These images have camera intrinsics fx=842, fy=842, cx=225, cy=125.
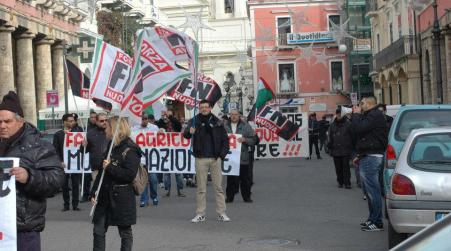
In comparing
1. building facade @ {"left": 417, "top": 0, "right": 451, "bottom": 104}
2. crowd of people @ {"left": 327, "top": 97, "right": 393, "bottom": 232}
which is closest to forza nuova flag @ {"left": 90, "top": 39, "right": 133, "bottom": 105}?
crowd of people @ {"left": 327, "top": 97, "right": 393, "bottom": 232}

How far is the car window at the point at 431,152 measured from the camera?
895cm

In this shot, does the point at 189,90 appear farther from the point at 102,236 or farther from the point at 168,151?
the point at 102,236

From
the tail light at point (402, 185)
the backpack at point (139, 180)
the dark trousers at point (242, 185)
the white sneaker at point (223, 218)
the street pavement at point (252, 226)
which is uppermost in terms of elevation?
the backpack at point (139, 180)

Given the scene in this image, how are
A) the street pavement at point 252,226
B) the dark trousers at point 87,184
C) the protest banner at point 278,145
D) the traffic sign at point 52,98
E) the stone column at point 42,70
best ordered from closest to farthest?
the street pavement at point 252,226, the dark trousers at point 87,184, the protest banner at point 278,145, the traffic sign at point 52,98, the stone column at point 42,70

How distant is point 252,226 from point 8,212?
23.7 feet

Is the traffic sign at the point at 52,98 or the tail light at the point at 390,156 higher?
the traffic sign at the point at 52,98

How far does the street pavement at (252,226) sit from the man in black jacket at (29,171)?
4.75m

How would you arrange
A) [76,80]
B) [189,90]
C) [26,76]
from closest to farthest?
[76,80] → [189,90] → [26,76]

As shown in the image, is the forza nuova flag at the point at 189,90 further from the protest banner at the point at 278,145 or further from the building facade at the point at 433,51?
the building facade at the point at 433,51

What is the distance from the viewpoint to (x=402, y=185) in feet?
29.4

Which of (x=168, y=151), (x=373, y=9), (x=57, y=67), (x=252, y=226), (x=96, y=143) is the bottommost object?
(x=252, y=226)

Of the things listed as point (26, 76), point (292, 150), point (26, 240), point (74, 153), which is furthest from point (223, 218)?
point (26, 76)

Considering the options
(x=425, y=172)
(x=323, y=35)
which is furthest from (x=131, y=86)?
(x=323, y=35)

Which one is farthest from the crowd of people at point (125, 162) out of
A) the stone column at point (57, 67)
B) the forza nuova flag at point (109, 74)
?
the stone column at point (57, 67)
